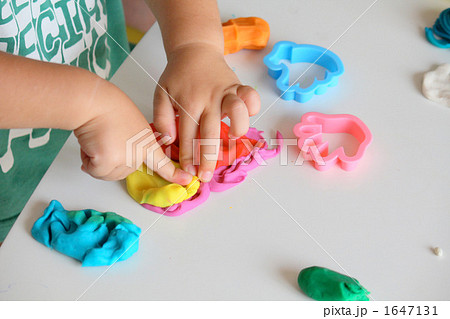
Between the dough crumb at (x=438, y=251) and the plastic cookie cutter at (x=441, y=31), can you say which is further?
the plastic cookie cutter at (x=441, y=31)

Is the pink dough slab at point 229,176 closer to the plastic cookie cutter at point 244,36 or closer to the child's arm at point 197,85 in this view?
the child's arm at point 197,85

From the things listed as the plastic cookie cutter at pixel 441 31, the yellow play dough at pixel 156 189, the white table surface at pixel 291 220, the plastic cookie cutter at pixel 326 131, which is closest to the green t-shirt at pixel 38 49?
the white table surface at pixel 291 220

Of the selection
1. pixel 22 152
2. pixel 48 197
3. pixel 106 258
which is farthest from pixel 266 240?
pixel 22 152

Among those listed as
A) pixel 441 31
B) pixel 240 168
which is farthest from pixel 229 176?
pixel 441 31

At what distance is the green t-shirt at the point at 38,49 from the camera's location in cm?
79

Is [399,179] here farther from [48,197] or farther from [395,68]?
[48,197]

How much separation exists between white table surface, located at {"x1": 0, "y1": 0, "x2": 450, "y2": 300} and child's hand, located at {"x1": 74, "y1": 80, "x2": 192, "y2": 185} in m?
0.04

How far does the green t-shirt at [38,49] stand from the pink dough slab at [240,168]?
0.40 meters

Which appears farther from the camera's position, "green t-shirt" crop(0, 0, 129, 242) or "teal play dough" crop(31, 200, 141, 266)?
"green t-shirt" crop(0, 0, 129, 242)

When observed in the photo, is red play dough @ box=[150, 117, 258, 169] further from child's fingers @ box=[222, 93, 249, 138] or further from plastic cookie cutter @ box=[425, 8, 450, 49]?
plastic cookie cutter @ box=[425, 8, 450, 49]

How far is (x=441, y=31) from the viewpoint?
2.43 ft

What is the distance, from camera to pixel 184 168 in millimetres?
610

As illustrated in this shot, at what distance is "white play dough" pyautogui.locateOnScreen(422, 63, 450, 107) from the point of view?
26.6 inches

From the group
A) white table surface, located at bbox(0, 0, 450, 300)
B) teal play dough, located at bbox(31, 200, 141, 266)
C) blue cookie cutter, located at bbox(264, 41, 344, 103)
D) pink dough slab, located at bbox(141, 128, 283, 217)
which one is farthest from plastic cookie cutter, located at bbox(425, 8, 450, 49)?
teal play dough, located at bbox(31, 200, 141, 266)
